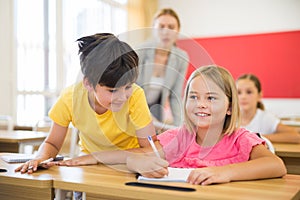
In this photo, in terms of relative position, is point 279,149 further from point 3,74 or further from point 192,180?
point 3,74

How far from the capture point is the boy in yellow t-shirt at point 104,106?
126 cm

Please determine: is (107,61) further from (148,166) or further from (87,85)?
(148,166)

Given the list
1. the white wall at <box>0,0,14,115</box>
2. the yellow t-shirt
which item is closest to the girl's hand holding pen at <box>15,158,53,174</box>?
the yellow t-shirt

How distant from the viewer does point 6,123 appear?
3.81 metres

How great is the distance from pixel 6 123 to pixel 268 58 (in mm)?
3640

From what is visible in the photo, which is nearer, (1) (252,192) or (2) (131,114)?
(1) (252,192)

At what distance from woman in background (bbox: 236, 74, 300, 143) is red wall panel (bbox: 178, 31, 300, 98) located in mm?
2661

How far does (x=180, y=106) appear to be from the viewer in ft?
4.87

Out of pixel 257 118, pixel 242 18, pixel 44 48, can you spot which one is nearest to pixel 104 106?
pixel 257 118

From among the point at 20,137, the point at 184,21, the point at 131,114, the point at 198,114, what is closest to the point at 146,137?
the point at 131,114

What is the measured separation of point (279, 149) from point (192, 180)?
3.64ft

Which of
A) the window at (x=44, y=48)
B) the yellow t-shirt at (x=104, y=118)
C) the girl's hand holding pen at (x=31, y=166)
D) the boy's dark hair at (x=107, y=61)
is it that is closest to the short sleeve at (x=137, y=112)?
the yellow t-shirt at (x=104, y=118)

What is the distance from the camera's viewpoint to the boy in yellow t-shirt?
1.26 metres

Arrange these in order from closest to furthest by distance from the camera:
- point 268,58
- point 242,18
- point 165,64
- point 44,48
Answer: point 165,64 → point 44,48 → point 268,58 → point 242,18
